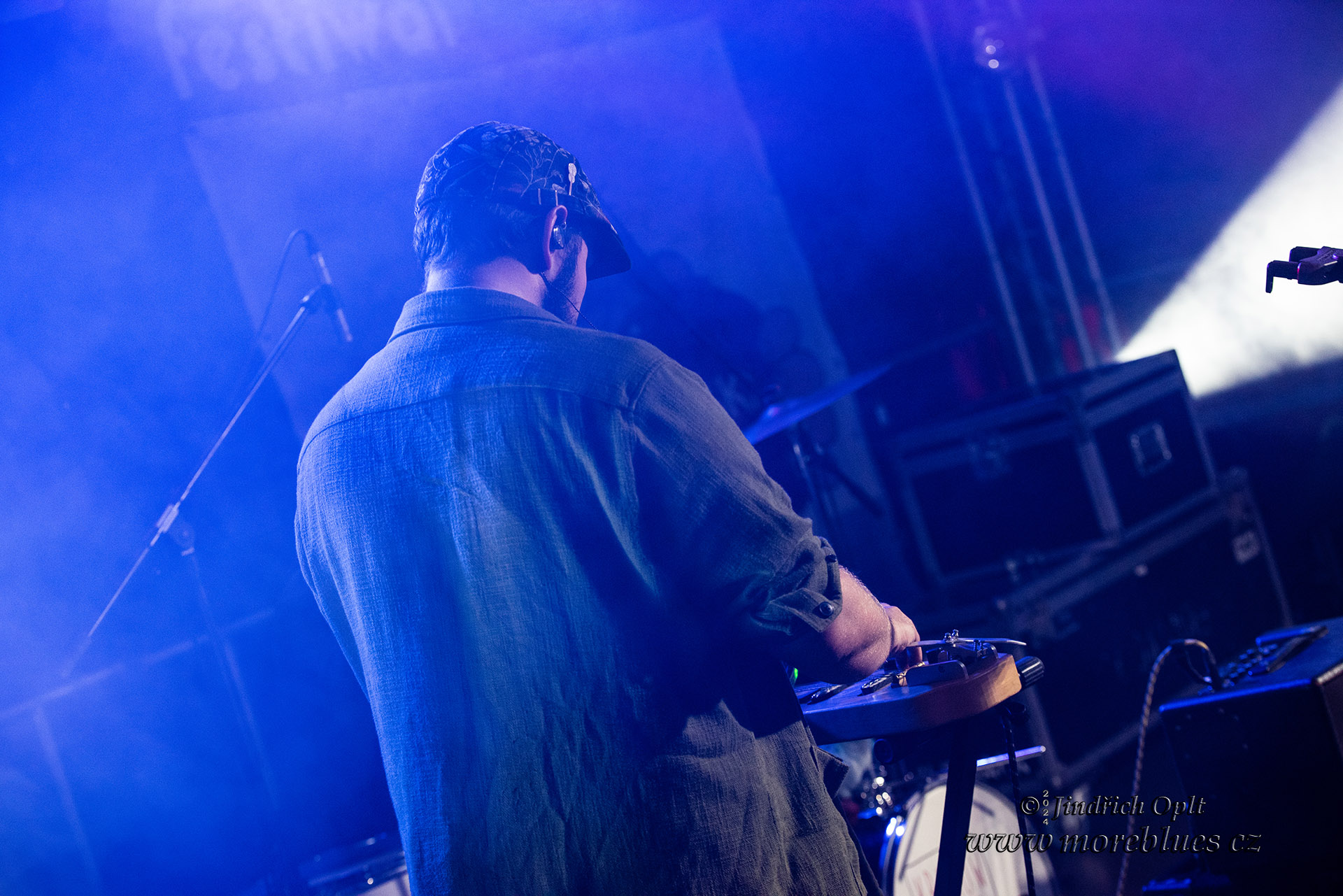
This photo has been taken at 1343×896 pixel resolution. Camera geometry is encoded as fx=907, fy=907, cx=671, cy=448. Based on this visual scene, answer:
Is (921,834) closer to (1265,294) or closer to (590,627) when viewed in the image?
(590,627)

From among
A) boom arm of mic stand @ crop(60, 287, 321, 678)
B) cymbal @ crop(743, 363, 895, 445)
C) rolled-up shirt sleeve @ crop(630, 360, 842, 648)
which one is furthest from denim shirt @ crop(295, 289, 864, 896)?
cymbal @ crop(743, 363, 895, 445)

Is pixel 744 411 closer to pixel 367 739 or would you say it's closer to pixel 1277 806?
pixel 367 739

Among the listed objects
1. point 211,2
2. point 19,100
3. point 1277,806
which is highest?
point 211,2

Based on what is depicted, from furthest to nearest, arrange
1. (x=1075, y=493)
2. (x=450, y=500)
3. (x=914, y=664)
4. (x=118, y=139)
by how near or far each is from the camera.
Answer: 1. (x=1075, y=493)
2. (x=118, y=139)
3. (x=914, y=664)
4. (x=450, y=500)

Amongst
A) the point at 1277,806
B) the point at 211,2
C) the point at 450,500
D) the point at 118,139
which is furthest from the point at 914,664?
the point at 211,2

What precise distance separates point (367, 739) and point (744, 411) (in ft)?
6.84

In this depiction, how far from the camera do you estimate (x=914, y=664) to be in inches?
56.9

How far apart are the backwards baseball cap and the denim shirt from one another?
0.79 ft

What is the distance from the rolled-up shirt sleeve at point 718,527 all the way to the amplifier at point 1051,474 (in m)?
2.37

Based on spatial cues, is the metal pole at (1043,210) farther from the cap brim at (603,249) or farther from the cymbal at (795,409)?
the cap brim at (603,249)

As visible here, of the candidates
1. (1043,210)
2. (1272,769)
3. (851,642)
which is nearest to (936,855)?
(1272,769)

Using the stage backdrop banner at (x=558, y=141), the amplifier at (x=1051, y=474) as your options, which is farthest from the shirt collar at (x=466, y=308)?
the amplifier at (x=1051, y=474)

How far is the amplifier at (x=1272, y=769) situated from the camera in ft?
6.56

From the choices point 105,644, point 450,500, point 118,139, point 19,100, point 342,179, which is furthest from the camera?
point 342,179
